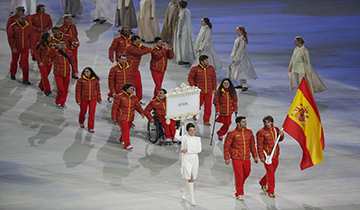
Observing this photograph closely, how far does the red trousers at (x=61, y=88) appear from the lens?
12.9 m

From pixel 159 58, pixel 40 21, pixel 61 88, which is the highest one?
pixel 40 21

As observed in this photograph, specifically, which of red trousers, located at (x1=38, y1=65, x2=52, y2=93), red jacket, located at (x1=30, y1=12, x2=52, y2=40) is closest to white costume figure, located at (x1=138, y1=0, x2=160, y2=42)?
red jacket, located at (x1=30, y1=12, x2=52, y2=40)

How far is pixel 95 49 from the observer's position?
18.0 metres

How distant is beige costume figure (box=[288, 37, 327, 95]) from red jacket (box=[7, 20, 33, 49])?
6.93 m

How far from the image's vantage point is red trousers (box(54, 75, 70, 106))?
12.9 m

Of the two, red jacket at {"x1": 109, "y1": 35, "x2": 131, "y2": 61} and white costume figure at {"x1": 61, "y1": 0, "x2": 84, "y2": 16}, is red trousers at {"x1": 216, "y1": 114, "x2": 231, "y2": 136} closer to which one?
red jacket at {"x1": 109, "y1": 35, "x2": 131, "y2": 61}

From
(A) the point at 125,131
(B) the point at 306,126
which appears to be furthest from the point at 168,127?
(B) the point at 306,126

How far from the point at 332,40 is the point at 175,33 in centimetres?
685

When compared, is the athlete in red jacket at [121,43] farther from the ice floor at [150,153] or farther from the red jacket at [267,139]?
the red jacket at [267,139]

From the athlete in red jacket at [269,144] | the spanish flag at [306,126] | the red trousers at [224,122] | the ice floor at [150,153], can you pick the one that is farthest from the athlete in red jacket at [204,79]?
the athlete in red jacket at [269,144]

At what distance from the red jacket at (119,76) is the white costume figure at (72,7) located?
9.18m

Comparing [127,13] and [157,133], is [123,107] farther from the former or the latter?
[127,13]

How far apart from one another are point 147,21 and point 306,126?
387 inches

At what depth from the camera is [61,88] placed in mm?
12992
